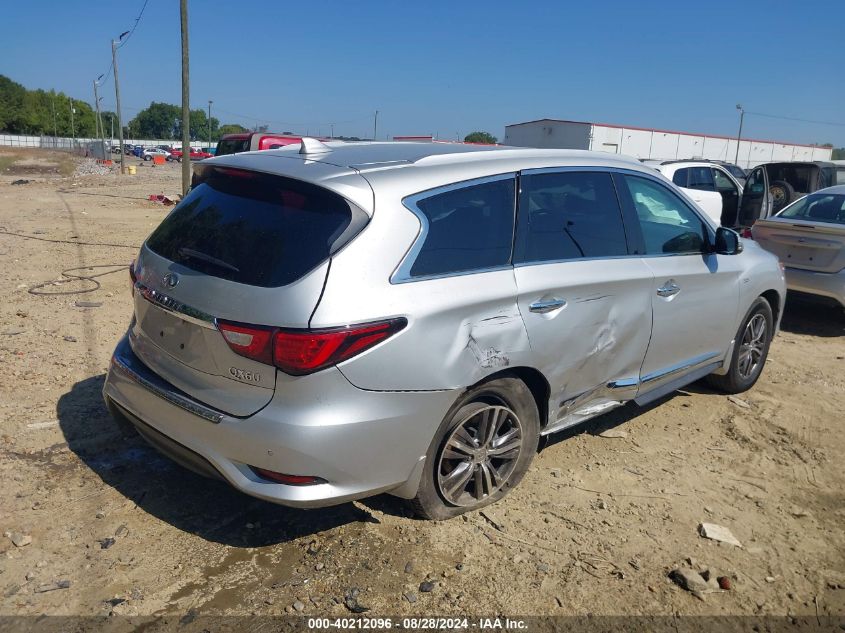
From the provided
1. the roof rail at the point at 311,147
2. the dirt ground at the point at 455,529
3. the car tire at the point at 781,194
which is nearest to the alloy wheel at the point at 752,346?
the dirt ground at the point at 455,529

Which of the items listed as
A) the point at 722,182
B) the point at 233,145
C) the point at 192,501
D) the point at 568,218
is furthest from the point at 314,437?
the point at 233,145

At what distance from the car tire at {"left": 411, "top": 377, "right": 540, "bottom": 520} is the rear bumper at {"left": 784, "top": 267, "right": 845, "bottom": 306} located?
5.43 m

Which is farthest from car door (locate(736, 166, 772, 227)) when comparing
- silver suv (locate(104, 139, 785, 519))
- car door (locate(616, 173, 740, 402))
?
silver suv (locate(104, 139, 785, 519))

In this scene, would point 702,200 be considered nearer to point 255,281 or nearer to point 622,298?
point 622,298

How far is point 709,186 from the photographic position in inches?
500

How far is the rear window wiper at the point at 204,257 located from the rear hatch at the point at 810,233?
6948 millimetres

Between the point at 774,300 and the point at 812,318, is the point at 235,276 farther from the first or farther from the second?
the point at 812,318

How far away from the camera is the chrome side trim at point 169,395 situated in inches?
118

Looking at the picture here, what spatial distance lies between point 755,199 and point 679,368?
24.5 feet

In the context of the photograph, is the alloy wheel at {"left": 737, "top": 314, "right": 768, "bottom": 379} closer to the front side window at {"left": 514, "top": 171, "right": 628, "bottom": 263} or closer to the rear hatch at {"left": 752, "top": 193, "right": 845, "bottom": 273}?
the front side window at {"left": 514, "top": 171, "right": 628, "bottom": 263}

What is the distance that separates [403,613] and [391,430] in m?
0.75

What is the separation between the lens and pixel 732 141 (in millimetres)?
58500

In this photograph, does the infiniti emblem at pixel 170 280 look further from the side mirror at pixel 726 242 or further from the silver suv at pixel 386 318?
the side mirror at pixel 726 242

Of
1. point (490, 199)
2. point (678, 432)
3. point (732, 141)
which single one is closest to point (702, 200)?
point (678, 432)
